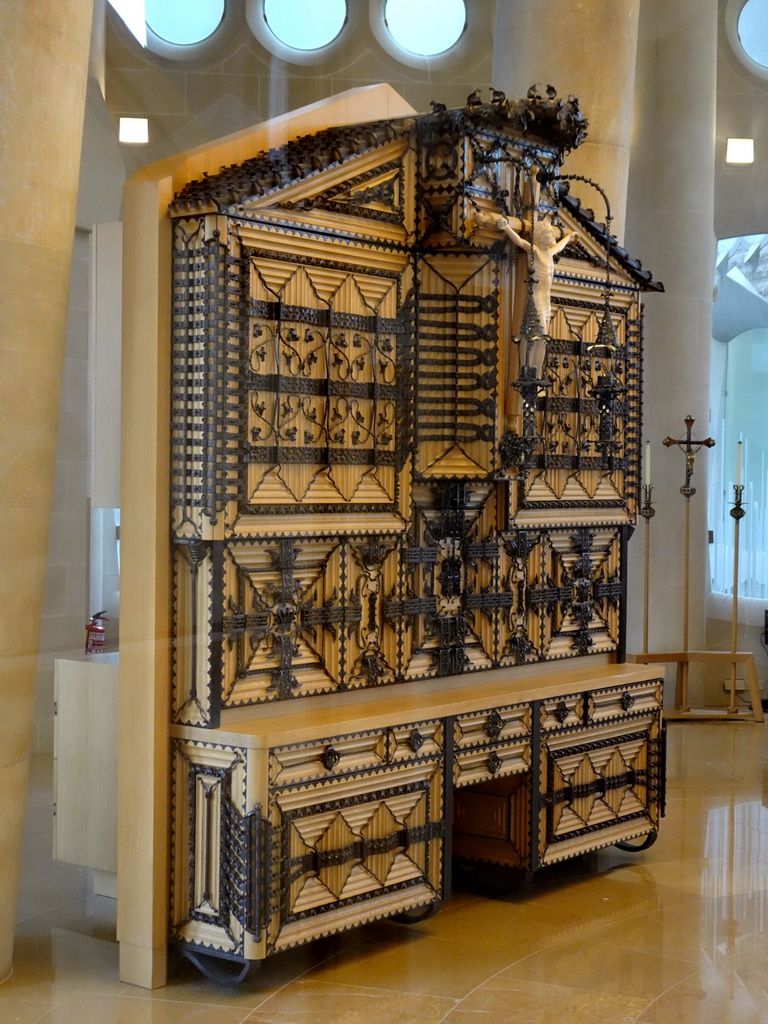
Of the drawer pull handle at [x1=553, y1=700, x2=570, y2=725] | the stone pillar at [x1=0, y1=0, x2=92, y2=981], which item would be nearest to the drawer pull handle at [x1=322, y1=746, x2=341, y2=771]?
the drawer pull handle at [x1=553, y1=700, x2=570, y2=725]

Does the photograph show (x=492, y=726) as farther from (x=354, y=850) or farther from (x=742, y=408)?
(x=742, y=408)

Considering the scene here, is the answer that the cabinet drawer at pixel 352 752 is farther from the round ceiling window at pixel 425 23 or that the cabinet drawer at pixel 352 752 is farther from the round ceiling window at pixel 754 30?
the round ceiling window at pixel 754 30

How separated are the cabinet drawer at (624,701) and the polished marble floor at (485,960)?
2.58 feet

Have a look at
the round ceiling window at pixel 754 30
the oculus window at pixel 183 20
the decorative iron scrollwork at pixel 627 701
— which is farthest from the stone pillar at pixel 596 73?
the oculus window at pixel 183 20

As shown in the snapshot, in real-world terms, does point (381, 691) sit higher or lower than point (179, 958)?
higher

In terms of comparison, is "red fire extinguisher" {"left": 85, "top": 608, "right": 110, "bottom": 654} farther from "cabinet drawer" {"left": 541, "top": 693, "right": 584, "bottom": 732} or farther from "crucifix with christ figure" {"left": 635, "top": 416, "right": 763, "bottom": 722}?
"crucifix with christ figure" {"left": 635, "top": 416, "right": 763, "bottom": 722}

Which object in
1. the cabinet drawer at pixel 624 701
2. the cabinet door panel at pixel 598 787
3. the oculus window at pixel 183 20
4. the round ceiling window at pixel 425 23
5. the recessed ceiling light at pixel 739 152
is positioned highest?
the recessed ceiling light at pixel 739 152

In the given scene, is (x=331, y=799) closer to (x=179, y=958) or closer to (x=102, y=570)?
(x=179, y=958)

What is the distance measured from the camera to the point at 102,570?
4.08 m

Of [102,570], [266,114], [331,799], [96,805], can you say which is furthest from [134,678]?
[266,114]

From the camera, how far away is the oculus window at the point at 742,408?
11.6 metres

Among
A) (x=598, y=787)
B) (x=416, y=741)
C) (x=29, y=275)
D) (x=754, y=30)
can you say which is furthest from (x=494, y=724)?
(x=754, y=30)

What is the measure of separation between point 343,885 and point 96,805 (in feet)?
3.34

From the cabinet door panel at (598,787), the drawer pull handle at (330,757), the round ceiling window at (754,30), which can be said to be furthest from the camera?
the round ceiling window at (754,30)
